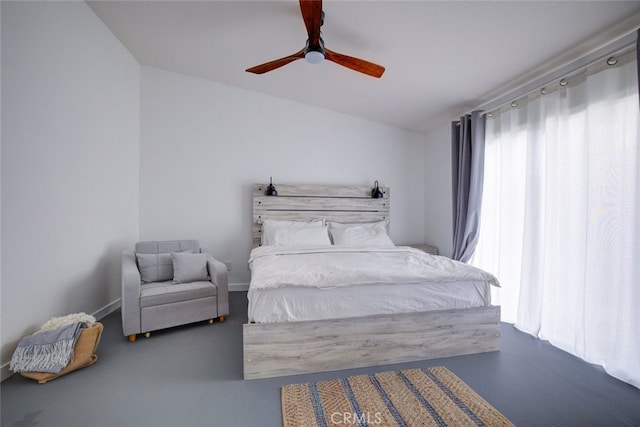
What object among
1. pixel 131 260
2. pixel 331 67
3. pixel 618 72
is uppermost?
pixel 331 67

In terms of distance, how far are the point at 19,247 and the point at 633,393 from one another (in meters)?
4.17

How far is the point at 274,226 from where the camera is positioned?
337 cm

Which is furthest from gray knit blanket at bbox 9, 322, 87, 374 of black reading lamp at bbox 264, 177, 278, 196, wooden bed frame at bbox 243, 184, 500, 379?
black reading lamp at bbox 264, 177, 278, 196

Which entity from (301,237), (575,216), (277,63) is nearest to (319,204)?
(301,237)

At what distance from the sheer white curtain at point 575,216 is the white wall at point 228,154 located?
65.7 inches

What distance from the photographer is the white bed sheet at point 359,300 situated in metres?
1.75

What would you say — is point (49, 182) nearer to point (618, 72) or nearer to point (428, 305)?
point (428, 305)

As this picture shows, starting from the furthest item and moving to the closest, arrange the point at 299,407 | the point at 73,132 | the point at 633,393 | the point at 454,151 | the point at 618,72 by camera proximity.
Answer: the point at 454,151, the point at 73,132, the point at 618,72, the point at 633,393, the point at 299,407

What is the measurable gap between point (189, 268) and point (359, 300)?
178 centimetres

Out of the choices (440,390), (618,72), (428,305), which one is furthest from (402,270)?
(618,72)

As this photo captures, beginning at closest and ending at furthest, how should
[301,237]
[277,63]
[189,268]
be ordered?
[277,63] < [189,268] < [301,237]

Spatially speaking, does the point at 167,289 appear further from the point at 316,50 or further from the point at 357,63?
the point at 357,63

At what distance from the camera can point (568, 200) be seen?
211cm

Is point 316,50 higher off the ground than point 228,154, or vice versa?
point 316,50
